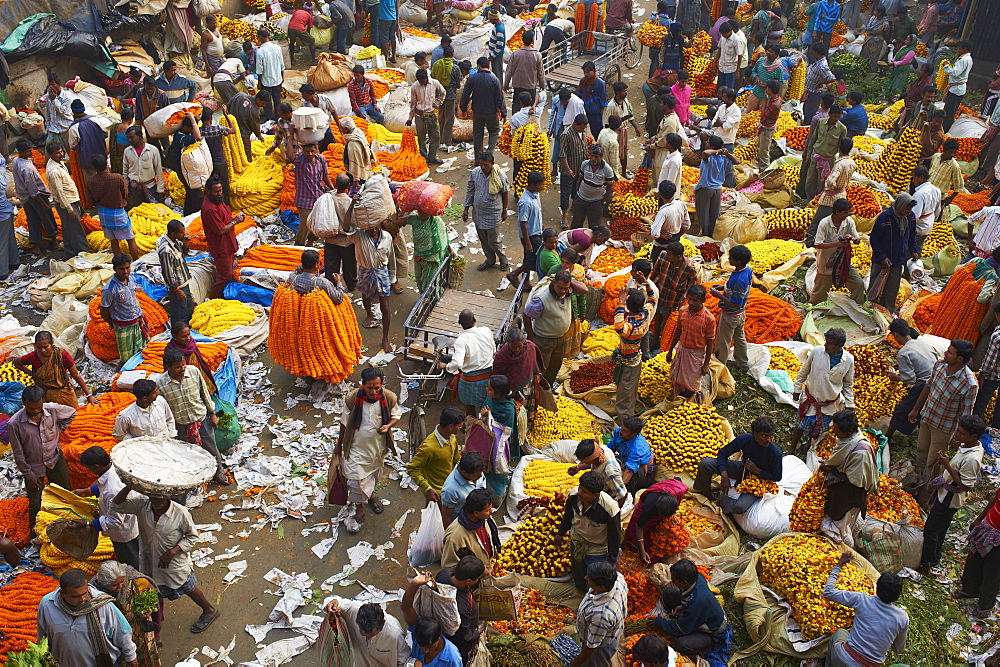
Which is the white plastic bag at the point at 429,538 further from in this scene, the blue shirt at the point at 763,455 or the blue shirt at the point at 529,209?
the blue shirt at the point at 529,209

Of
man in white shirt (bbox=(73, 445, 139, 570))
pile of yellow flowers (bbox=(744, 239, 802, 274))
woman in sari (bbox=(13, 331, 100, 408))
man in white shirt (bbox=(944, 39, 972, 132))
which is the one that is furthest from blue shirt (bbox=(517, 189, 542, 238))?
man in white shirt (bbox=(944, 39, 972, 132))

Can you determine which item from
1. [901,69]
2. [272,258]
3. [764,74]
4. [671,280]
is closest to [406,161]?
[272,258]

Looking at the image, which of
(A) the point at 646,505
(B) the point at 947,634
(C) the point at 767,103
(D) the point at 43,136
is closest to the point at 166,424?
(A) the point at 646,505

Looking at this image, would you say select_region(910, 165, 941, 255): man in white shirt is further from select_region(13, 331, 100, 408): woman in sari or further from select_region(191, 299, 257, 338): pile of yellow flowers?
select_region(13, 331, 100, 408): woman in sari

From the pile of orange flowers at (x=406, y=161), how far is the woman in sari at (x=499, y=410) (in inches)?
255

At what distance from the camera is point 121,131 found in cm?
1296

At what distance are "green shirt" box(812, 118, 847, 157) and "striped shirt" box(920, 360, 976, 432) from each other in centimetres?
547

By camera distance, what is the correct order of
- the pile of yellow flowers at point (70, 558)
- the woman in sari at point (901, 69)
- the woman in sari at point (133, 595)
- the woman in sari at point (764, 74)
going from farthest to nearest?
Result: the woman in sari at point (901, 69) < the woman in sari at point (764, 74) < the pile of yellow flowers at point (70, 558) < the woman in sari at point (133, 595)

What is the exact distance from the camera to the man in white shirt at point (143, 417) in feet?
24.7

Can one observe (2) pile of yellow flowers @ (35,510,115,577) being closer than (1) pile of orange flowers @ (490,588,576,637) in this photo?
No

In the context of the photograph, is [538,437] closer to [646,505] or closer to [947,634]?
[646,505]

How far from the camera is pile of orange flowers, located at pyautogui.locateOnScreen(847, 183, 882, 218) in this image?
1263 centimetres

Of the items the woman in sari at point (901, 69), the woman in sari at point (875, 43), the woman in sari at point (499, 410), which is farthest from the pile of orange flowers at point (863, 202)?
the woman in sari at point (875, 43)

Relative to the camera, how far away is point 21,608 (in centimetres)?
721
